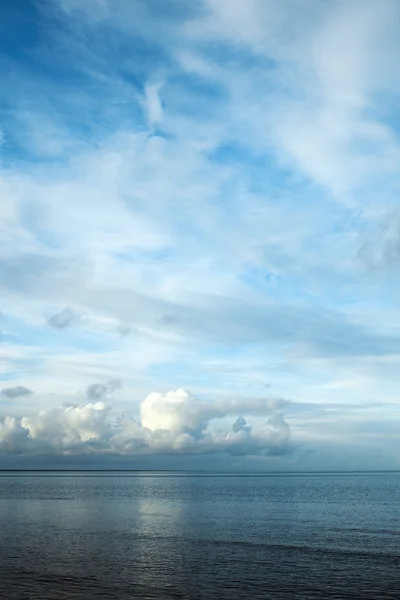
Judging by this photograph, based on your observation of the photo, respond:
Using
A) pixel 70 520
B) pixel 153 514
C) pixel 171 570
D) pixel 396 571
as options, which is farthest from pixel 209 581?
pixel 153 514

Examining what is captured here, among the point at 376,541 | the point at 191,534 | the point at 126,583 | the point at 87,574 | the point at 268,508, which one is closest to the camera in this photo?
the point at 126,583

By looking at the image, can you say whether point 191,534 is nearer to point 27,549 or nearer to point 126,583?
point 27,549

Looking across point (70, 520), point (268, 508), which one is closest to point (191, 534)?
point (70, 520)

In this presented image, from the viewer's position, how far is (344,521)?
10038cm

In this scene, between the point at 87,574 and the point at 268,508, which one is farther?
the point at 268,508

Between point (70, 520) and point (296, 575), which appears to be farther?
point (70, 520)

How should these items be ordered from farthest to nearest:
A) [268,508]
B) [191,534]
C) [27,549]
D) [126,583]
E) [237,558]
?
1. [268,508]
2. [191,534]
3. [27,549]
4. [237,558]
5. [126,583]

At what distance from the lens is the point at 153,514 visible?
11138 cm

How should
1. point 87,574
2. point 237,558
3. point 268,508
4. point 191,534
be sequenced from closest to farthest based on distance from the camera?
point 87,574
point 237,558
point 191,534
point 268,508

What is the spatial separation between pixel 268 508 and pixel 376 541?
2186 inches

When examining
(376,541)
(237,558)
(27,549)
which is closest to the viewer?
(237,558)

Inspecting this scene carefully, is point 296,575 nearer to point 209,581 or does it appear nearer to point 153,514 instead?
point 209,581

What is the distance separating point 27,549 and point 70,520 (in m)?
33.5

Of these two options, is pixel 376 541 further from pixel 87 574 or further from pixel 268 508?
pixel 268 508
